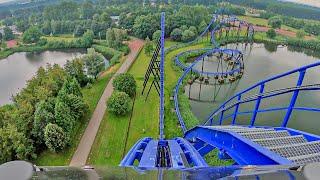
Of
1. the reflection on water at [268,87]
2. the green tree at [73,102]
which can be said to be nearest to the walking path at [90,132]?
the green tree at [73,102]

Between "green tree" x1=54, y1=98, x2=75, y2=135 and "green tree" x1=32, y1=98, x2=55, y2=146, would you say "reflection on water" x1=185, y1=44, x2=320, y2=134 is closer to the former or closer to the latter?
"green tree" x1=54, y1=98, x2=75, y2=135

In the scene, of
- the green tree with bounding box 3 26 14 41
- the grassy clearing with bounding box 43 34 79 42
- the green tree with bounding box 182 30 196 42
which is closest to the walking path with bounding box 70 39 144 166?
the green tree with bounding box 182 30 196 42

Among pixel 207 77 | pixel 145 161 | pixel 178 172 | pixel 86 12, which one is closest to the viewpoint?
pixel 178 172

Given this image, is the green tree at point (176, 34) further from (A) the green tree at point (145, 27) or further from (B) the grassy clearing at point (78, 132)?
(B) the grassy clearing at point (78, 132)

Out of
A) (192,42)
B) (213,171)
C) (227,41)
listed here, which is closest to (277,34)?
(227,41)

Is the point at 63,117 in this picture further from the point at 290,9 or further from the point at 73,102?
the point at 290,9

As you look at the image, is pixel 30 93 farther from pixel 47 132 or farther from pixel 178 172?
pixel 178 172

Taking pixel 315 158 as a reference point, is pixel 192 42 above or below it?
below
